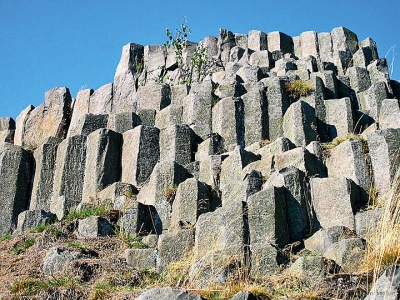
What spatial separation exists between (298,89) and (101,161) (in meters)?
5.46

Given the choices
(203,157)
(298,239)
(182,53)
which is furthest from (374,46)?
(298,239)

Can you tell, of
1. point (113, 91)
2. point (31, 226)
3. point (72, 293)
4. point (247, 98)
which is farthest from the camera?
point (113, 91)

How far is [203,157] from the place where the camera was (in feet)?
64.2

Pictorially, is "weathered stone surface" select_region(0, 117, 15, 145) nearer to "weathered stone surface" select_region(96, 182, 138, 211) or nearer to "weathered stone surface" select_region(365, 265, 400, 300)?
"weathered stone surface" select_region(96, 182, 138, 211)

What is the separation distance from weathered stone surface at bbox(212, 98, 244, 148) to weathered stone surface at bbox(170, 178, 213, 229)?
3634 mm

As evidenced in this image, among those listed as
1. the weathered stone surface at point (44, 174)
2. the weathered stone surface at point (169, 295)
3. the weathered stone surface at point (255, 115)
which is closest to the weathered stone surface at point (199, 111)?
the weathered stone surface at point (255, 115)

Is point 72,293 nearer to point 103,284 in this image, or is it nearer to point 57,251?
point 103,284

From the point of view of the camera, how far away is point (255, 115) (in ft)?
67.8

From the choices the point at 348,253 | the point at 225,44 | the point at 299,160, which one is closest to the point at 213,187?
the point at 299,160

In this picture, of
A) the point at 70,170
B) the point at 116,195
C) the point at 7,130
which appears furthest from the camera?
the point at 7,130

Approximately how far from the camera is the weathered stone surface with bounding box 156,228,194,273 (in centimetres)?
1436

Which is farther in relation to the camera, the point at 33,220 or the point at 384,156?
the point at 33,220

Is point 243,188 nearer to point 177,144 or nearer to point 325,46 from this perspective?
point 177,144

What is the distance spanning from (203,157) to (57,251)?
20.2 ft
